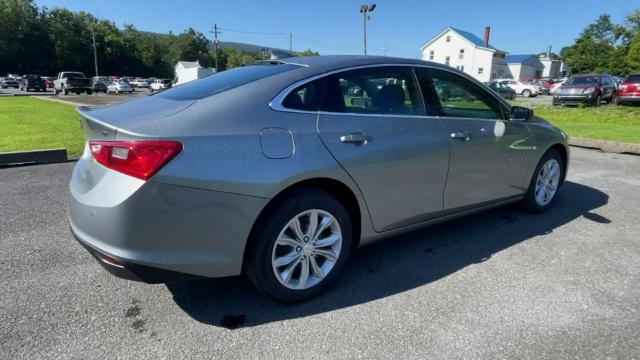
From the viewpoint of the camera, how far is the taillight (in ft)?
6.95

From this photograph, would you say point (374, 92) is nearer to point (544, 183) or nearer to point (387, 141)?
point (387, 141)

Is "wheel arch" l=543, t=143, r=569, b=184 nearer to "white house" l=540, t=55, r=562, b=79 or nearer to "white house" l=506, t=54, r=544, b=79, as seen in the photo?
"white house" l=506, t=54, r=544, b=79

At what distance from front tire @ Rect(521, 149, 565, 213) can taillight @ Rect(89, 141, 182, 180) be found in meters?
3.70

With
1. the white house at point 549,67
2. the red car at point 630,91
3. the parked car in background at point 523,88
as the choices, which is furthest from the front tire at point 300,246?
the white house at point 549,67

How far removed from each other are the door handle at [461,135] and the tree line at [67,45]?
57.1 metres

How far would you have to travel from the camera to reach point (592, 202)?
5.08 m

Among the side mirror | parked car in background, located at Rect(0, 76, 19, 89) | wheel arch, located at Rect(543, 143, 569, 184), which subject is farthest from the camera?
parked car in background, located at Rect(0, 76, 19, 89)

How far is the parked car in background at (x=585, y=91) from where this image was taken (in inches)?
766

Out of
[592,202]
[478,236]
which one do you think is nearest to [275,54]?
[478,236]

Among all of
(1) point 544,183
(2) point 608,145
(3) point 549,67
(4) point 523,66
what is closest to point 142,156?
(1) point 544,183

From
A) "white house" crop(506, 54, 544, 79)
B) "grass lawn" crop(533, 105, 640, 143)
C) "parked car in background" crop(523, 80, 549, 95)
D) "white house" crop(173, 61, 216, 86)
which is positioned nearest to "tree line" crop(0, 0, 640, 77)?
"white house" crop(506, 54, 544, 79)

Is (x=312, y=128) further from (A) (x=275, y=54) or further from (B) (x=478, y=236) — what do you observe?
(B) (x=478, y=236)

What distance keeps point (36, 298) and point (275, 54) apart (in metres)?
2.71

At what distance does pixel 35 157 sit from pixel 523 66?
7050cm
